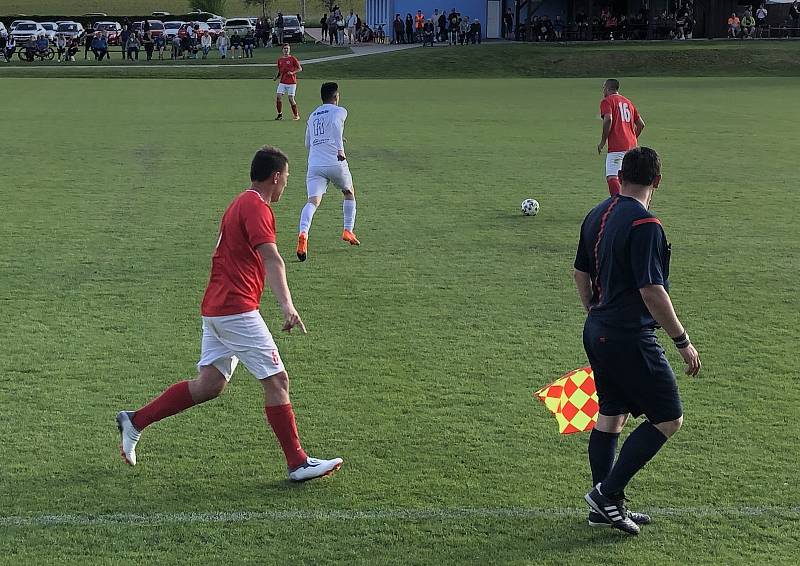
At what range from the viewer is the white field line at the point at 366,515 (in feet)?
19.3

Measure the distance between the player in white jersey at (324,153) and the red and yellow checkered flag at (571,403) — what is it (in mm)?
6376

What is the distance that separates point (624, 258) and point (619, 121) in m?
9.94

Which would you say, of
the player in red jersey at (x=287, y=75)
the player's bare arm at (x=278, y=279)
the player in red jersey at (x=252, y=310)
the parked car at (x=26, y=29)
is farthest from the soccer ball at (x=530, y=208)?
the parked car at (x=26, y=29)

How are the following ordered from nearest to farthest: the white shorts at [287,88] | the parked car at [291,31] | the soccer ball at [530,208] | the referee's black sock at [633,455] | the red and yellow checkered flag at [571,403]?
the referee's black sock at [633,455] < the red and yellow checkered flag at [571,403] < the soccer ball at [530,208] < the white shorts at [287,88] < the parked car at [291,31]

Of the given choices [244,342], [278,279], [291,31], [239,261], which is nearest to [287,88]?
[239,261]

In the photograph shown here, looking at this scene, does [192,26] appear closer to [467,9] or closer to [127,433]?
[467,9]

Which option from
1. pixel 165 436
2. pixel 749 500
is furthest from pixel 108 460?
pixel 749 500

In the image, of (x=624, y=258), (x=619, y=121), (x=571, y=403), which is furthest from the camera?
(x=619, y=121)

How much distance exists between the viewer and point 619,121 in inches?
584

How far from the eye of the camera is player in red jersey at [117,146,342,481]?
6027mm

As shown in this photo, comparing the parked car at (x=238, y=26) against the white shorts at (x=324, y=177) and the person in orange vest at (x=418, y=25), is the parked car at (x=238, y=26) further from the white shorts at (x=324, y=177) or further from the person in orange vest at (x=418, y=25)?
the white shorts at (x=324, y=177)

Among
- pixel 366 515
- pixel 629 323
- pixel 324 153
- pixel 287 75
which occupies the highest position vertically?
pixel 287 75

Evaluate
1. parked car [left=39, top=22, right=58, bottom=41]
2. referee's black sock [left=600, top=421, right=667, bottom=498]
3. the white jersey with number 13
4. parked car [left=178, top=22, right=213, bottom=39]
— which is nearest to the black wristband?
referee's black sock [left=600, top=421, right=667, bottom=498]

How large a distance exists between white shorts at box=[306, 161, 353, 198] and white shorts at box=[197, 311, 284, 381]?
21.8ft
